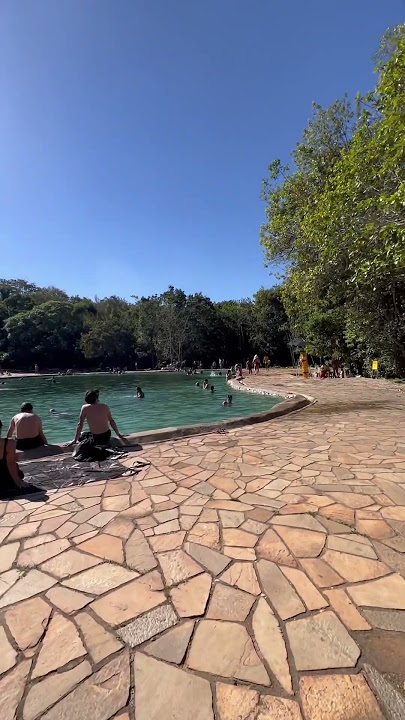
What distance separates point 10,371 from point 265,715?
166 feet

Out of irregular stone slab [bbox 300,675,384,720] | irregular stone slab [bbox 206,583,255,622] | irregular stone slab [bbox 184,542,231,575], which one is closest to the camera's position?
irregular stone slab [bbox 300,675,384,720]

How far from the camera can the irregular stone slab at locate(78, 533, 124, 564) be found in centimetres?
256

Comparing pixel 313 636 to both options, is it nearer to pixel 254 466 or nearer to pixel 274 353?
pixel 254 466

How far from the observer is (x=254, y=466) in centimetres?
454

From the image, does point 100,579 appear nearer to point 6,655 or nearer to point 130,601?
point 130,601

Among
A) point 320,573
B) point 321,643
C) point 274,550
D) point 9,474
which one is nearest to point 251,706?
point 321,643

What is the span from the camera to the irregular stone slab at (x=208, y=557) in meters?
2.38

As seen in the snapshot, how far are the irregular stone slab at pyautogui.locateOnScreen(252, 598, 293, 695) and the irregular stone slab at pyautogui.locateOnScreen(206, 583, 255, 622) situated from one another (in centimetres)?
7

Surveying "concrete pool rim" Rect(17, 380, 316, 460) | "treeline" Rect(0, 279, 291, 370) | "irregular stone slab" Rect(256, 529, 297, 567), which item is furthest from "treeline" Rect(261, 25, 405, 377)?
"treeline" Rect(0, 279, 291, 370)

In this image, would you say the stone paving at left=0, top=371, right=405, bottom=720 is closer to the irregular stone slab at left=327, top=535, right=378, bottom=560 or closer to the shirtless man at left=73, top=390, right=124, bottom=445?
the irregular stone slab at left=327, top=535, right=378, bottom=560

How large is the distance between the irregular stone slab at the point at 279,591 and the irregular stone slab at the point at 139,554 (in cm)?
80

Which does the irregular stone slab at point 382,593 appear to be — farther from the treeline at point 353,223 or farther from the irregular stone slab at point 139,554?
the treeline at point 353,223

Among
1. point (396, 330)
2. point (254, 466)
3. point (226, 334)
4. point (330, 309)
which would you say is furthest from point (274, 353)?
point (254, 466)

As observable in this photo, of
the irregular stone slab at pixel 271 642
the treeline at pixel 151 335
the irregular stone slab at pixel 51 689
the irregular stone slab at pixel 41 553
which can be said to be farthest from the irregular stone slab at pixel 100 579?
the treeline at pixel 151 335
